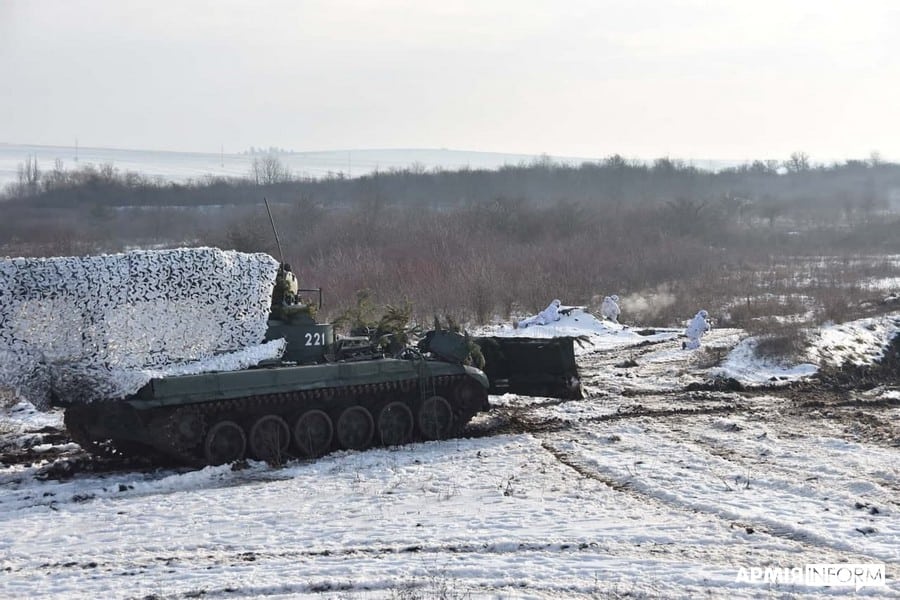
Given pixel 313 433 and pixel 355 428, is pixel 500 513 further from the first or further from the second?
pixel 355 428

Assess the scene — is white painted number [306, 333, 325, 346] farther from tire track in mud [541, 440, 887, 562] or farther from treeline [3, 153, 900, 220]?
treeline [3, 153, 900, 220]

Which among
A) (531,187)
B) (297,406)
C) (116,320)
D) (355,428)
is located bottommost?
(355,428)

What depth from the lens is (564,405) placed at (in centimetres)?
1675

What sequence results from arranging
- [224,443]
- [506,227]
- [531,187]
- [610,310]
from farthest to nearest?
[531,187]
[506,227]
[610,310]
[224,443]

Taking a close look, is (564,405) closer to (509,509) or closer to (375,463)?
(375,463)

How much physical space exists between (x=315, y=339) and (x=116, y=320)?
284cm

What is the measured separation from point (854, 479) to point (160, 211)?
41145 mm

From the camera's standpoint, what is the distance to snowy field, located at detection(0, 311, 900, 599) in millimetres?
8117

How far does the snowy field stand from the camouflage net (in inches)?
44.7

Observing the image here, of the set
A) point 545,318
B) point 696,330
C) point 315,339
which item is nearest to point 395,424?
point 315,339

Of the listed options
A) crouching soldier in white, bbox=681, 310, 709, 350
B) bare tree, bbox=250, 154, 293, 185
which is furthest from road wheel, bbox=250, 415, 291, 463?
bare tree, bbox=250, 154, 293, 185

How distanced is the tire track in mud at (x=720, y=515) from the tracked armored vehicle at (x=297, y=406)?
83.0 inches

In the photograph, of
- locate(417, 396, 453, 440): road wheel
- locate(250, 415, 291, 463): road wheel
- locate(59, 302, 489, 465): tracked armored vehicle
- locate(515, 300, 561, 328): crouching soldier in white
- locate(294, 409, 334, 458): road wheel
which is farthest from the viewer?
locate(515, 300, 561, 328): crouching soldier in white

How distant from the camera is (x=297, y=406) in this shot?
1327 cm
